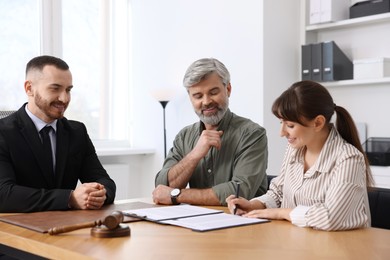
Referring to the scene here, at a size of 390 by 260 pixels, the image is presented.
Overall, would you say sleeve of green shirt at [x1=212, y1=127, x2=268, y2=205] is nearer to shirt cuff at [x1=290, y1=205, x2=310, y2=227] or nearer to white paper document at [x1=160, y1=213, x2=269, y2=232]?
white paper document at [x1=160, y1=213, x2=269, y2=232]

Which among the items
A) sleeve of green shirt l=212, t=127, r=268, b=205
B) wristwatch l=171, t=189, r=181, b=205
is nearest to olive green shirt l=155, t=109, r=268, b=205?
sleeve of green shirt l=212, t=127, r=268, b=205

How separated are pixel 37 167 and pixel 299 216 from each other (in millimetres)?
1156

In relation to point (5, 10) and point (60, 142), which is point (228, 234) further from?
point (5, 10)

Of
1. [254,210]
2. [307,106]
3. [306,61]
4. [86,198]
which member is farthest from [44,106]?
[306,61]

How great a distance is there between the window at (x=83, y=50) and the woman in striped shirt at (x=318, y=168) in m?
3.04

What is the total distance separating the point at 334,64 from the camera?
13.7 feet

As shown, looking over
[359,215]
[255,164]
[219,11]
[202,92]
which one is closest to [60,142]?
[202,92]

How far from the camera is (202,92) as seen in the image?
2.62 metres

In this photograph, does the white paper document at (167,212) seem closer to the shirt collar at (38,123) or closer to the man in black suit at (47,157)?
the man in black suit at (47,157)

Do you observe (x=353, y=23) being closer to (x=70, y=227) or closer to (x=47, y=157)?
(x=47, y=157)

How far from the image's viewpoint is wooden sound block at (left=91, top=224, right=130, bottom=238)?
1629 millimetres

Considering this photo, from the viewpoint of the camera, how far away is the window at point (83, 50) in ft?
14.8

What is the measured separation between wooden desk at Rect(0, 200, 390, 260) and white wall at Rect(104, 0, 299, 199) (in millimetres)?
2517

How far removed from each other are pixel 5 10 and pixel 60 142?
7.87ft
